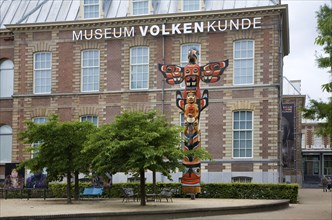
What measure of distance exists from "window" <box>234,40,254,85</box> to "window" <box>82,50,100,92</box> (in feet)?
29.2

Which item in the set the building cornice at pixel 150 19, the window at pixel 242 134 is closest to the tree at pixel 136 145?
the window at pixel 242 134

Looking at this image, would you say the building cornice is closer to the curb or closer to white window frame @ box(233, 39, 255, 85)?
white window frame @ box(233, 39, 255, 85)

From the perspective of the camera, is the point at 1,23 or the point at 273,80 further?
the point at 1,23

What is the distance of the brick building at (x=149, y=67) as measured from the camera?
37.0 meters

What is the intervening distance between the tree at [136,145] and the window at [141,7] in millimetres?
16505

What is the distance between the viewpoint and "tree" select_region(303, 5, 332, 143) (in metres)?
14.6

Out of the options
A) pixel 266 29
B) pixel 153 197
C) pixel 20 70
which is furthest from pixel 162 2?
pixel 153 197

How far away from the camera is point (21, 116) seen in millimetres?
41469

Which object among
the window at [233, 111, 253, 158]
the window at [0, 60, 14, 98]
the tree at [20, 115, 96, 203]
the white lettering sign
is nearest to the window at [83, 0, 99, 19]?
the white lettering sign

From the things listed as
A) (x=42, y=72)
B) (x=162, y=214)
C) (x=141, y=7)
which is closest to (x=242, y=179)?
(x=141, y=7)

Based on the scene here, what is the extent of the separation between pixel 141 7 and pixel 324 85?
25.9 metres

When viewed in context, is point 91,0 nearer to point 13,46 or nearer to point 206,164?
point 13,46

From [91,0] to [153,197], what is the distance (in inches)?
718

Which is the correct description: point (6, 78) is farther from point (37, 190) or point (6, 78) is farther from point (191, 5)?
point (191, 5)
